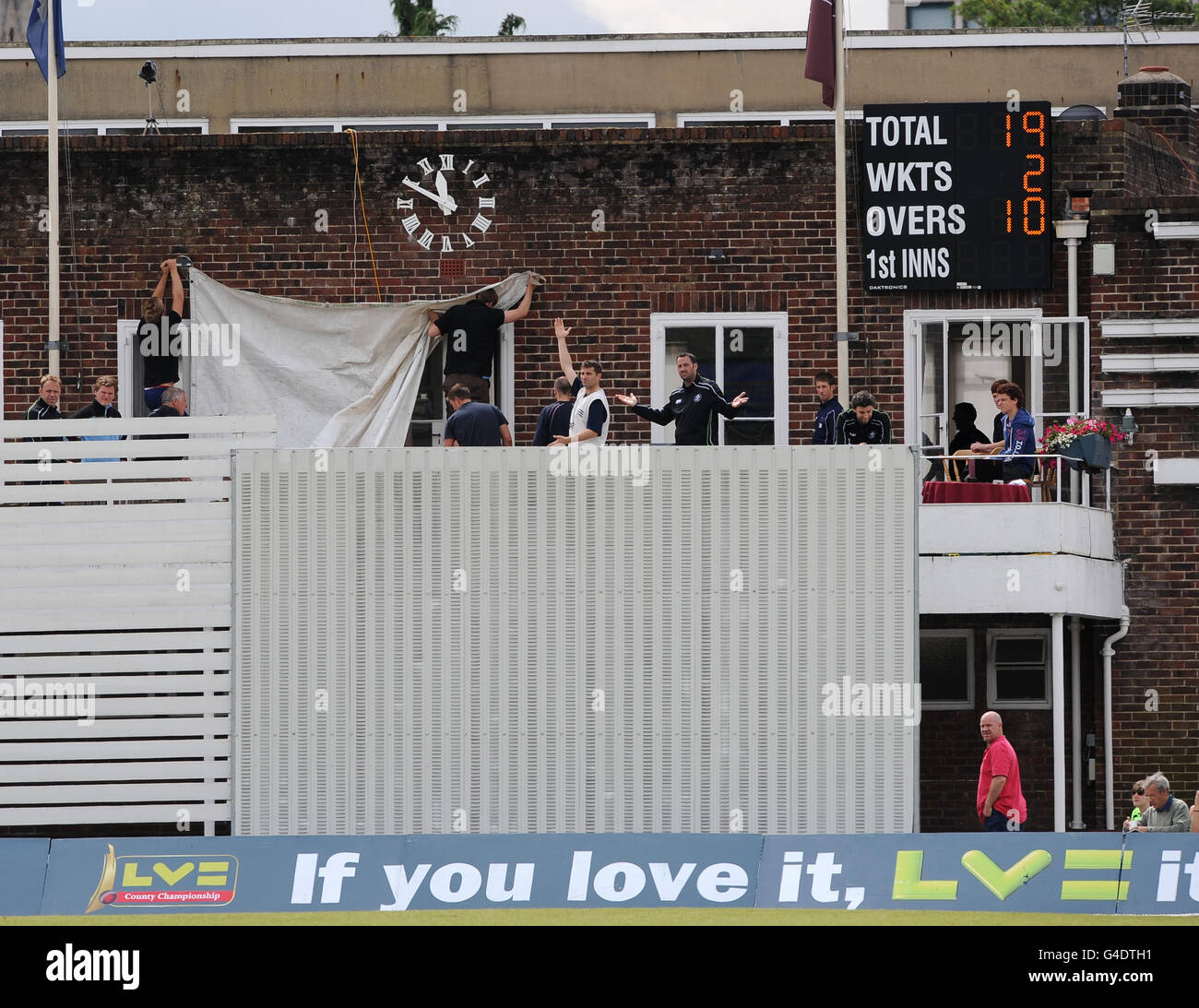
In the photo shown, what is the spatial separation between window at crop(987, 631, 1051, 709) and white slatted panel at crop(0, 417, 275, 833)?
308 inches

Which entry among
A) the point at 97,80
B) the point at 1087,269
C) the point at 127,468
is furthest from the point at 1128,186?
the point at 97,80

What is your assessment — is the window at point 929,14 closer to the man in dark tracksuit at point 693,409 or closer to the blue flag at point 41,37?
the blue flag at point 41,37

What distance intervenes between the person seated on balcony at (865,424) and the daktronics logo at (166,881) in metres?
6.29

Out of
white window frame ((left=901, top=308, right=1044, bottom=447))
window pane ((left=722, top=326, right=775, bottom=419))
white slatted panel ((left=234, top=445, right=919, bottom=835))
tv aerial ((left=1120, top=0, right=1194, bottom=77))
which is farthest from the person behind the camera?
tv aerial ((left=1120, top=0, right=1194, bottom=77))

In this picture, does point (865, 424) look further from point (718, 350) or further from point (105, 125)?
point (105, 125)

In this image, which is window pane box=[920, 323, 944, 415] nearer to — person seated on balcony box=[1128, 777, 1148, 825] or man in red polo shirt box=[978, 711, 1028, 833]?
man in red polo shirt box=[978, 711, 1028, 833]

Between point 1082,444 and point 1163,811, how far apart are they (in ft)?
10.7

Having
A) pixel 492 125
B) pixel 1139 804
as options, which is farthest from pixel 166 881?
pixel 492 125

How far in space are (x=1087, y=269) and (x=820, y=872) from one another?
758 centimetres

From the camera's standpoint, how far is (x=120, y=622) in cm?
1684

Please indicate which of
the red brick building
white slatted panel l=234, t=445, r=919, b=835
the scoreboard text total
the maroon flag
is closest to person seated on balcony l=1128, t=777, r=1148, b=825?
white slatted panel l=234, t=445, r=919, b=835

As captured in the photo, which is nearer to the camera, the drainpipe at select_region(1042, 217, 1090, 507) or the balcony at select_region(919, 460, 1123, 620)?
the balcony at select_region(919, 460, 1123, 620)

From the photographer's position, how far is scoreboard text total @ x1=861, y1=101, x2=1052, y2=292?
64.8 ft

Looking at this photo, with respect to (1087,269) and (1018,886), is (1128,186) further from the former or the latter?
(1018,886)
